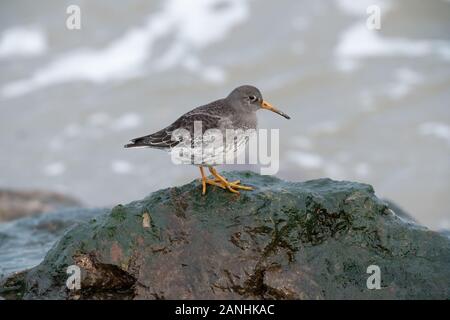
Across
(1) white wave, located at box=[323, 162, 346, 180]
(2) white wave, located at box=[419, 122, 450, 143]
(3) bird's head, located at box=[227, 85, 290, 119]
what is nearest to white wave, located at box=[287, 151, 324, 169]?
(1) white wave, located at box=[323, 162, 346, 180]

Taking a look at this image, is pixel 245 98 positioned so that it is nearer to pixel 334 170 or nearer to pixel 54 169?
pixel 334 170

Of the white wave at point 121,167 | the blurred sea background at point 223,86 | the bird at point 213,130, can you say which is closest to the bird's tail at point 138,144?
the bird at point 213,130

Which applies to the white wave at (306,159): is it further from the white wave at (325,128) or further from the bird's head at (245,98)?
the bird's head at (245,98)

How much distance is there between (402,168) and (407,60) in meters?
5.37

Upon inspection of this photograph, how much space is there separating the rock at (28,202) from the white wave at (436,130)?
10.2 m

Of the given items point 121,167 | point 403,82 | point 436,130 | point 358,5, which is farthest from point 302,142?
point 358,5

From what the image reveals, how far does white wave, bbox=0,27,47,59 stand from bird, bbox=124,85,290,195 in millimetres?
16209

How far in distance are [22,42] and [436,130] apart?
14674 millimetres

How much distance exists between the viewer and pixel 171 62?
21094 millimetres

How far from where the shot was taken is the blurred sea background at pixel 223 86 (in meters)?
16.8

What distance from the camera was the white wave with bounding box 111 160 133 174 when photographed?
1691 centimetres

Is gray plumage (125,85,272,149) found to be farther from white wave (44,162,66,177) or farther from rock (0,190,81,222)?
white wave (44,162,66,177)

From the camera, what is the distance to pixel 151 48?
2167cm
